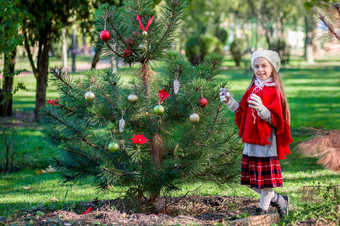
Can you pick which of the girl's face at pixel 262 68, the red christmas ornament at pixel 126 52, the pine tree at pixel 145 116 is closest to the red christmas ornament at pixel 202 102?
the pine tree at pixel 145 116

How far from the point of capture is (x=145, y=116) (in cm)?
401

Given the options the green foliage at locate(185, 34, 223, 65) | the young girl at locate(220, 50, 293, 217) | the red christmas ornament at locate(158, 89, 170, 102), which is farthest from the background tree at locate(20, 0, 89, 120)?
the green foliage at locate(185, 34, 223, 65)

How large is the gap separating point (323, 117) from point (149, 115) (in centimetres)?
875

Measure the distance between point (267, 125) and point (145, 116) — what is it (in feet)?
3.53

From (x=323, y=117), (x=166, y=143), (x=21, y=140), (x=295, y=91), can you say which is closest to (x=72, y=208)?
(x=166, y=143)

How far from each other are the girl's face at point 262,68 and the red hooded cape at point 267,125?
87 millimetres

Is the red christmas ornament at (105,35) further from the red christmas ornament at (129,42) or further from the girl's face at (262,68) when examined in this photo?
the girl's face at (262,68)

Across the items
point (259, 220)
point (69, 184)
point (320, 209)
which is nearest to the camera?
point (259, 220)

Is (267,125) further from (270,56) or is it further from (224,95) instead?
(270,56)

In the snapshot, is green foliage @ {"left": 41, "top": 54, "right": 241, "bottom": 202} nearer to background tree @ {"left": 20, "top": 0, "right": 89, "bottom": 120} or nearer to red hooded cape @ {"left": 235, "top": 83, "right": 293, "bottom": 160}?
red hooded cape @ {"left": 235, "top": 83, "right": 293, "bottom": 160}

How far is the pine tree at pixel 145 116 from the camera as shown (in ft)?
12.6

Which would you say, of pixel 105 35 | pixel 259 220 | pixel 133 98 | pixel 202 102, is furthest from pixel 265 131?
pixel 105 35

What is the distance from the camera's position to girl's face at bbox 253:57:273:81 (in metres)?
3.94

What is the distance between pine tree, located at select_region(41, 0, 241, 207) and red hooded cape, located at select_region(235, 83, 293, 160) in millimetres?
→ 234
